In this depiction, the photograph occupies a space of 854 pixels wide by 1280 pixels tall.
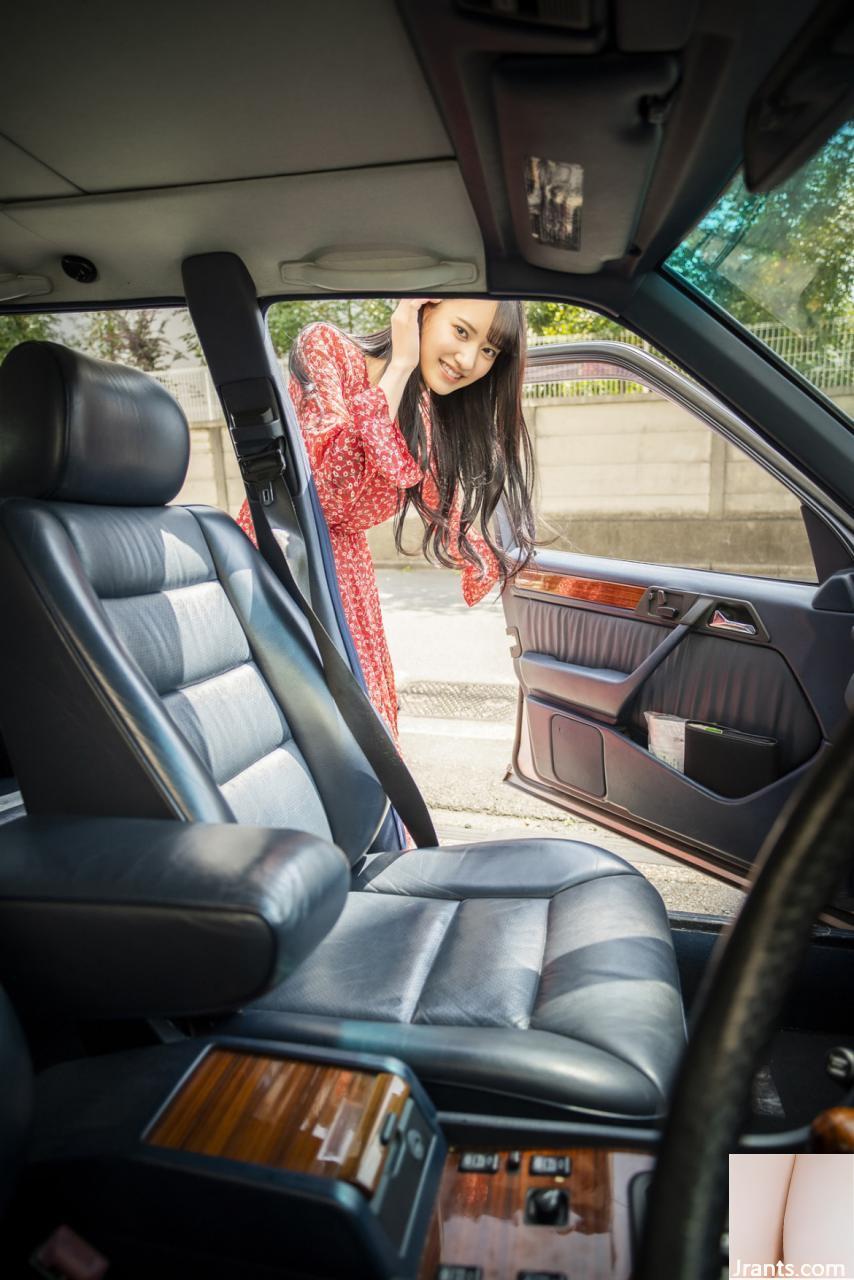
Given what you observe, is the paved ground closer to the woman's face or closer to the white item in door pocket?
the white item in door pocket

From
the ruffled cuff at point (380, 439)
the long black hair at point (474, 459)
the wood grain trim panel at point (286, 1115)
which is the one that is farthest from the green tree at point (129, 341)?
the wood grain trim panel at point (286, 1115)

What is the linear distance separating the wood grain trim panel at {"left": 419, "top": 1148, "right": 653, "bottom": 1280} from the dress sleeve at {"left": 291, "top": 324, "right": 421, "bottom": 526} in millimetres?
1403

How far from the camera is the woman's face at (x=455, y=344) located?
6.72ft

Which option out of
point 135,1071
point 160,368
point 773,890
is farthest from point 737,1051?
point 160,368

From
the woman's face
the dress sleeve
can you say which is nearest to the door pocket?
the dress sleeve

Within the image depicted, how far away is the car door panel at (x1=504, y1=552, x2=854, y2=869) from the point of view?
1860 millimetres

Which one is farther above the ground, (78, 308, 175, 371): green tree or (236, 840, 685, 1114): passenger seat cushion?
(78, 308, 175, 371): green tree

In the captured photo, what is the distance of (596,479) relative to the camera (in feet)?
23.5

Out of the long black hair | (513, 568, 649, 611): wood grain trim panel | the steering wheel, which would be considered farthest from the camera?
the long black hair

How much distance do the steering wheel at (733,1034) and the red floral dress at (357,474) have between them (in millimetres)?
1592

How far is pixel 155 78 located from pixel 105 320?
457cm

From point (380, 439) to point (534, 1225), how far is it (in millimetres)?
1498

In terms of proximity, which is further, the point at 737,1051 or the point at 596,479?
the point at 596,479

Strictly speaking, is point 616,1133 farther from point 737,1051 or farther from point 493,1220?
point 737,1051
